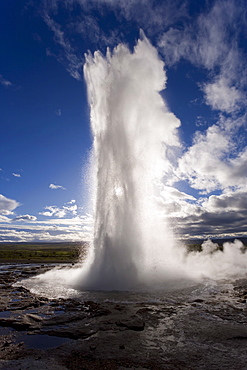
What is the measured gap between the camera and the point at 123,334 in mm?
10305

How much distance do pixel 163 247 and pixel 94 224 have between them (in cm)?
929

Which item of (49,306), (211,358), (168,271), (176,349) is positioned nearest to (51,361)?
(176,349)

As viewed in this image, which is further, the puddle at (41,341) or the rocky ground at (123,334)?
the puddle at (41,341)

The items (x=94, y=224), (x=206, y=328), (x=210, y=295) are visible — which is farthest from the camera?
(x=94, y=224)

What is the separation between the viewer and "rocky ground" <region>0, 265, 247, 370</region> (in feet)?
26.0

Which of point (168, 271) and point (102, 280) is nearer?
point (102, 280)

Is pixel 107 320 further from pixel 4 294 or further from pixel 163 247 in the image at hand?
pixel 163 247

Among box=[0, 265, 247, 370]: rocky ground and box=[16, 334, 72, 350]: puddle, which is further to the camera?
box=[16, 334, 72, 350]: puddle

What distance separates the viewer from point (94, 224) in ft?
77.0

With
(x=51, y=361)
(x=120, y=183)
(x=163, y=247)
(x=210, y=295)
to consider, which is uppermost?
(x=120, y=183)

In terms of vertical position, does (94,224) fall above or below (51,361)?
above

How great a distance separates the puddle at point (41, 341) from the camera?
9.25 metres

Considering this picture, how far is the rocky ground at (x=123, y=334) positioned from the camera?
793cm

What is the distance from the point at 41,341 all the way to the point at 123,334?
318cm
